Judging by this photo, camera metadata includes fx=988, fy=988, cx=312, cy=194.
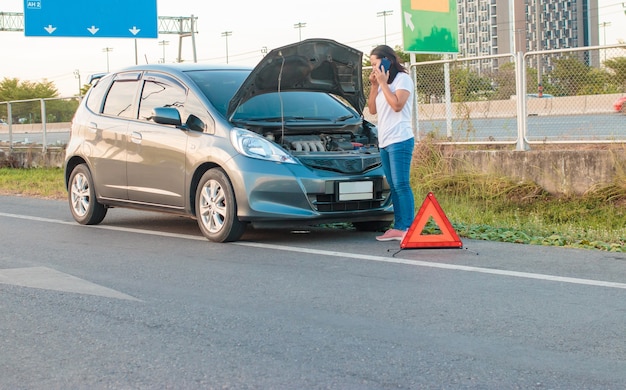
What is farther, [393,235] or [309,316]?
[393,235]

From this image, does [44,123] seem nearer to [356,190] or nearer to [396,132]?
[356,190]

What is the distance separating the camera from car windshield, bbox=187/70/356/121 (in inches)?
368

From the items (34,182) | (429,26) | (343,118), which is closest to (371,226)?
(343,118)

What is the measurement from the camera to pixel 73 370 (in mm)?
4496

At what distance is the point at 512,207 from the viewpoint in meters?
12.9

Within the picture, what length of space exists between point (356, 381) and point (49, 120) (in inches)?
765

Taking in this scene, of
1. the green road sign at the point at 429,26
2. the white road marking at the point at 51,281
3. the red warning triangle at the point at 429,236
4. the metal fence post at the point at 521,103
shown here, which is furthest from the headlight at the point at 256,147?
the green road sign at the point at 429,26

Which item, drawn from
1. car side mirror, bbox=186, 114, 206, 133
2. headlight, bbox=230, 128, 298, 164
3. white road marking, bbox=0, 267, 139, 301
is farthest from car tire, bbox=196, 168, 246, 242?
white road marking, bbox=0, 267, 139, 301

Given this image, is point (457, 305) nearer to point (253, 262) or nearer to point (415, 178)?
point (253, 262)

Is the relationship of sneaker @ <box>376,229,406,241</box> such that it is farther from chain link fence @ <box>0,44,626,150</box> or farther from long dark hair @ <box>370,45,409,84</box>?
chain link fence @ <box>0,44,626,150</box>

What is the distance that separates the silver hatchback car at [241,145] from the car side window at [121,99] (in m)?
0.01

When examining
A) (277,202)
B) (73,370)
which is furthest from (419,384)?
(277,202)

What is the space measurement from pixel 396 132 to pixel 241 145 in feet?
4.60

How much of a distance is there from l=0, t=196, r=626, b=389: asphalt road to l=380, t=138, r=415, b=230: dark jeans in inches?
14.4
